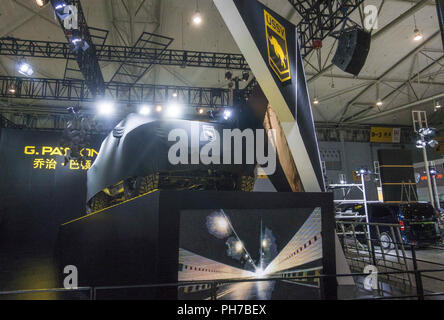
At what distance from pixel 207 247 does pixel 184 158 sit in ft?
5.66

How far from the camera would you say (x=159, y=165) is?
3.70 metres

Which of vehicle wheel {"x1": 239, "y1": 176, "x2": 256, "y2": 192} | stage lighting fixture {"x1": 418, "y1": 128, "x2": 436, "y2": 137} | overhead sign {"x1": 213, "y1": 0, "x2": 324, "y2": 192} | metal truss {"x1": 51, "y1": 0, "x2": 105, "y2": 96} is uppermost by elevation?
metal truss {"x1": 51, "y1": 0, "x2": 105, "y2": 96}

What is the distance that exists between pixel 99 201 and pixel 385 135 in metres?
17.0

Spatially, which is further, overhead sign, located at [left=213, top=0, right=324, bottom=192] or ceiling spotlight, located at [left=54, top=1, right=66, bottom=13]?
ceiling spotlight, located at [left=54, top=1, right=66, bottom=13]

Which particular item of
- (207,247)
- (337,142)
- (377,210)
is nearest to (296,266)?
(207,247)

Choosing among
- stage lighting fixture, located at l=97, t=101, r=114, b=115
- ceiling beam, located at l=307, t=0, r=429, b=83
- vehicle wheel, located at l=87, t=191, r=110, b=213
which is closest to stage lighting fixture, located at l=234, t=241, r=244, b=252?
vehicle wheel, located at l=87, t=191, r=110, b=213

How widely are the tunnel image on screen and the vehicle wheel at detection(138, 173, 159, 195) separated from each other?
157 centimetres

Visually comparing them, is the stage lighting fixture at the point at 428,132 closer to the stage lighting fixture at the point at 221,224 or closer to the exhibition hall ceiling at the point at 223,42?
the exhibition hall ceiling at the point at 223,42

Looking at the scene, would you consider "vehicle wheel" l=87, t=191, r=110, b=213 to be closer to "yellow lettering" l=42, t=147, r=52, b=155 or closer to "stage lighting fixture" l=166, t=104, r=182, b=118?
"stage lighting fixture" l=166, t=104, r=182, b=118

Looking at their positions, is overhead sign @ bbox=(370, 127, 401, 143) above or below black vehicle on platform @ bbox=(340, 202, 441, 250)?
above

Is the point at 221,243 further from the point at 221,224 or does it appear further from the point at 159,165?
the point at 159,165

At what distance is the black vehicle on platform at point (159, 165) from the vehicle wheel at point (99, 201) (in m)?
1.07

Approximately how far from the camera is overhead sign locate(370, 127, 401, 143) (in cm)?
1777

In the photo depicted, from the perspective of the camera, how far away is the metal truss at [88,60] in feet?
23.0
